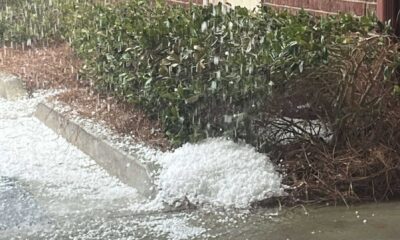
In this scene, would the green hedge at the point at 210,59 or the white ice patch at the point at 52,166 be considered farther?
the white ice patch at the point at 52,166

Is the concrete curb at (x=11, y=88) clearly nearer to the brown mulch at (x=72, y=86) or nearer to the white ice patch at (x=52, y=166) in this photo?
the brown mulch at (x=72, y=86)

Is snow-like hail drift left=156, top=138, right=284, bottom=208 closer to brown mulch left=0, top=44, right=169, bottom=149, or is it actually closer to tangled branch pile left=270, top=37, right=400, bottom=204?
tangled branch pile left=270, top=37, right=400, bottom=204

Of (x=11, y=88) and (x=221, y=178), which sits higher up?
(x=221, y=178)

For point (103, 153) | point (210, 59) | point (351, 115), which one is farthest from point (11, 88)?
point (351, 115)

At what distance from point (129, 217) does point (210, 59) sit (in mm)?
1568

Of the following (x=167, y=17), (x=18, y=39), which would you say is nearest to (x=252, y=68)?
(x=167, y=17)

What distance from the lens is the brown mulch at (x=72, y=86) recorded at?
6.91 m

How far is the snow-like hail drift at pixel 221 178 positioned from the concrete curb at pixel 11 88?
4510 millimetres

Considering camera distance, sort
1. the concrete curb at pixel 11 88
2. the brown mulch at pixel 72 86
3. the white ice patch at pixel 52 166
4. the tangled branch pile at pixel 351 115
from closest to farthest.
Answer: the tangled branch pile at pixel 351 115
the white ice patch at pixel 52 166
the brown mulch at pixel 72 86
the concrete curb at pixel 11 88

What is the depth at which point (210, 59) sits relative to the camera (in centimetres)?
624

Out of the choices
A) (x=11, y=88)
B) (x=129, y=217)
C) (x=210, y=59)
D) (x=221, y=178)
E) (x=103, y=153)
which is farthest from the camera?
(x=11, y=88)

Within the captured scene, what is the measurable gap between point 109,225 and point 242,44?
1903 millimetres

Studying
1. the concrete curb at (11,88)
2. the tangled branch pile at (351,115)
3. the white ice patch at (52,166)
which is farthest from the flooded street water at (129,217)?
the concrete curb at (11,88)

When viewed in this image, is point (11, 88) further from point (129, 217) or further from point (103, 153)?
point (129, 217)
